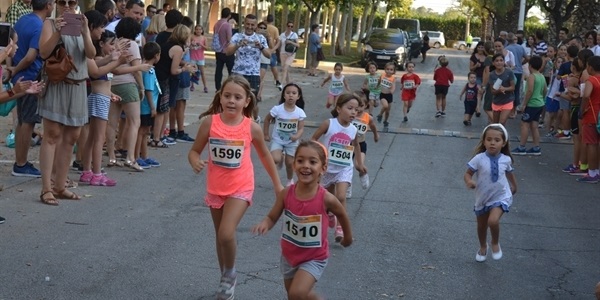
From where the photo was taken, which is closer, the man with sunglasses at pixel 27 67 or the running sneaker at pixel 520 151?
the man with sunglasses at pixel 27 67

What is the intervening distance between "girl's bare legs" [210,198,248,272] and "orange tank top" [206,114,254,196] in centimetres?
9

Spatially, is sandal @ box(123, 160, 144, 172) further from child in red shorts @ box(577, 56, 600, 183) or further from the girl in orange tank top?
child in red shorts @ box(577, 56, 600, 183)

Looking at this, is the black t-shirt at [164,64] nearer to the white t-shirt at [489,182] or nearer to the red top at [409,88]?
the white t-shirt at [489,182]

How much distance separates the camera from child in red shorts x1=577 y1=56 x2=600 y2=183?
13.3 m

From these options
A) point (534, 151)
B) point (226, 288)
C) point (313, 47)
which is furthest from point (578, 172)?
point (313, 47)

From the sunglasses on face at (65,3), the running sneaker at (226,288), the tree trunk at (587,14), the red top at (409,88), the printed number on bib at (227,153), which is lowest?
the running sneaker at (226,288)

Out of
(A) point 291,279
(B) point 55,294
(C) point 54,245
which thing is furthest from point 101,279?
(A) point 291,279

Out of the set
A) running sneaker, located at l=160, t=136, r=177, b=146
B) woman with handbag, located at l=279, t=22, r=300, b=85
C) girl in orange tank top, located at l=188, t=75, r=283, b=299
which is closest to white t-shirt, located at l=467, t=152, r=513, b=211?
girl in orange tank top, located at l=188, t=75, r=283, b=299

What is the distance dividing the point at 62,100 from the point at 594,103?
7.38 meters

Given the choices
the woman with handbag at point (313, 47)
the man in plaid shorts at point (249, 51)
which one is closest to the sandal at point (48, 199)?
the man in plaid shorts at point (249, 51)

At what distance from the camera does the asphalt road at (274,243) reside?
277 inches

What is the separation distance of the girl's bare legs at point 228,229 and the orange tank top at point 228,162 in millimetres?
91

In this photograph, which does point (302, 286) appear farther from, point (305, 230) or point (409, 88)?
point (409, 88)

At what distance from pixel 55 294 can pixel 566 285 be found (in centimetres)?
381
